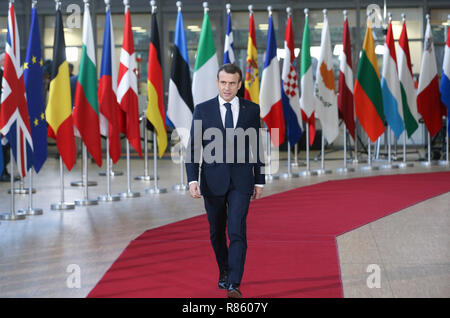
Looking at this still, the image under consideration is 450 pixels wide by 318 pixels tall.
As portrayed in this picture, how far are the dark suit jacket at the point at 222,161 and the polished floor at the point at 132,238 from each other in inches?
33.7

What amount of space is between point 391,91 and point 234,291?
7881 mm

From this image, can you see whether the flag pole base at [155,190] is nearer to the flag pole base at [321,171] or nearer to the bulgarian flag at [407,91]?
the flag pole base at [321,171]

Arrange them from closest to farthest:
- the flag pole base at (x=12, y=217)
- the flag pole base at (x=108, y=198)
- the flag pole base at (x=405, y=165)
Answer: the flag pole base at (x=12, y=217) → the flag pole base at (x=108, y=198) → the flag pole base at (x=405, y=165)

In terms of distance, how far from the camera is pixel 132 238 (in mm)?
5570

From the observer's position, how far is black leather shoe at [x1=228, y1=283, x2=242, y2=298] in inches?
141

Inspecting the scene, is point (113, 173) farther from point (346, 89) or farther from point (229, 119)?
point (229, 119)

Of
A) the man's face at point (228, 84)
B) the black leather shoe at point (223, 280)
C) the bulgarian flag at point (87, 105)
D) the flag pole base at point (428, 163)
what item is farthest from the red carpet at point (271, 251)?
the flag pole base at point (428, 163)

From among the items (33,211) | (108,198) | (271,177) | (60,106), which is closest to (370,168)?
(271,177)

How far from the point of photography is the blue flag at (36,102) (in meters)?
6.94

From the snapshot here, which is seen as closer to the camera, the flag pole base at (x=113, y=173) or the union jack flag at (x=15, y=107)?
the union jack flag at (x=15, y=107)

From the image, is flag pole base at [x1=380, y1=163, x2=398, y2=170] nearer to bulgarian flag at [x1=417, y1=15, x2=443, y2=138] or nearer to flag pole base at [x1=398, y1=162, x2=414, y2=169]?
flag pole base at [x1=398, y1=162, x2=414, y2=169]

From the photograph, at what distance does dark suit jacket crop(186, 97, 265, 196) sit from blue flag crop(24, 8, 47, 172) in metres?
3.62

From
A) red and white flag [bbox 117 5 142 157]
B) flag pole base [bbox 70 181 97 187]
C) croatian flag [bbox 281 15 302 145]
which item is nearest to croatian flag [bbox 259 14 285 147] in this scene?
croatian flag [bbox 281 15 302 145]
